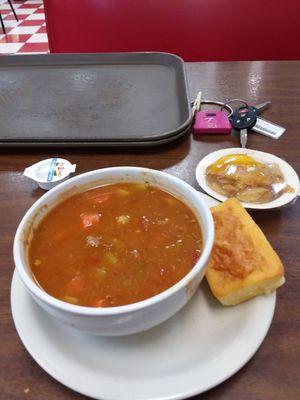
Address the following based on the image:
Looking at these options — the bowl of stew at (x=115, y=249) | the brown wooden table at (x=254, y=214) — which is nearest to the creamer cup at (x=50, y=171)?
the brown wooden table at (x=254, y=214)

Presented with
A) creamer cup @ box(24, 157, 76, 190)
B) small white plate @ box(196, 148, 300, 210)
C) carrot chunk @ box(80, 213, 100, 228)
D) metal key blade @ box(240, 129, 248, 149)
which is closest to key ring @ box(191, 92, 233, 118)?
metal key blade @ box(240, 129, 248, 149)

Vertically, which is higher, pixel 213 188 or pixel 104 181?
pixel 104 181

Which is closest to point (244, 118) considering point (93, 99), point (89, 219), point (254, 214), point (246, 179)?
point (246, 179)

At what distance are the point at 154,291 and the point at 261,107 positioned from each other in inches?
35.2

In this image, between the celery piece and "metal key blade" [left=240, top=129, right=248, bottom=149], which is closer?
the celery piece

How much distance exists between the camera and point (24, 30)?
17.4 ft

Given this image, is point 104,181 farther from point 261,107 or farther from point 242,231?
point 261,107

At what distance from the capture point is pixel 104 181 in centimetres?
81

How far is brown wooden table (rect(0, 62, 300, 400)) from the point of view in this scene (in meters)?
0.59

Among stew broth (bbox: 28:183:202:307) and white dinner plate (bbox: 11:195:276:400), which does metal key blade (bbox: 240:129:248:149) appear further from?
white dinner plate (bbox: 11:195:276:400)

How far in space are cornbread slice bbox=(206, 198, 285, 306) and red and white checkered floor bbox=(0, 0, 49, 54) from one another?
4.38m

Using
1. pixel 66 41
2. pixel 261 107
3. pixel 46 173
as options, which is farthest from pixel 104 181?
pixel 66 41

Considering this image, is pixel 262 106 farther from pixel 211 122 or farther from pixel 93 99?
pixel 93 99

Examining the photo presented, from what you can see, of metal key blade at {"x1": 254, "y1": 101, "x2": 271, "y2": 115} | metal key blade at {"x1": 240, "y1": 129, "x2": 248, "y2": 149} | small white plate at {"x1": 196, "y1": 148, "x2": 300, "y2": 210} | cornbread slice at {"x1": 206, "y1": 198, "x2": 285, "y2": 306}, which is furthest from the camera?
metal key blade at {"x1": 254, "y1": 101, "x2": 271, "y2": 115}
